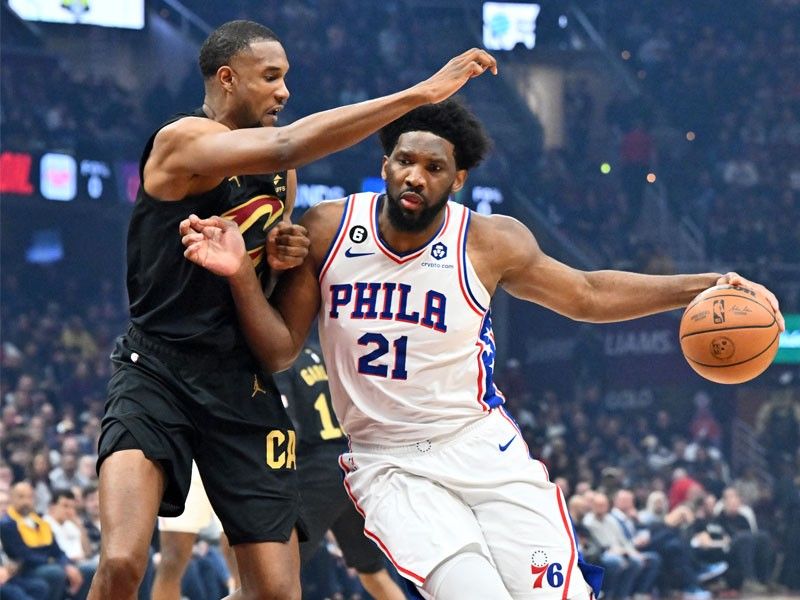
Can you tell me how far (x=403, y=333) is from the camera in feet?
12.6

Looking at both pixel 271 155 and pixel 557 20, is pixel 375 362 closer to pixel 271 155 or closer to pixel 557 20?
pixel 271 155

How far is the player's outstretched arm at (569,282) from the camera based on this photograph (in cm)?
398

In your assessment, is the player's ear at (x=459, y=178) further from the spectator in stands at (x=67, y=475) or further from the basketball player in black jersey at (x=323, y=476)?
the spectator in stands at (x=67, y=475)

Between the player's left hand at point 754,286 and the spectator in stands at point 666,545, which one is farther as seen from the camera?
the spectator in stands at point 666,545

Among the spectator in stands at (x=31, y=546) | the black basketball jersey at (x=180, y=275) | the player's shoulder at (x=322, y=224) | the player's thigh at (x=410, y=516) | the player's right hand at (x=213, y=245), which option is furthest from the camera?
the spectator in stands at (x=31, y=546)

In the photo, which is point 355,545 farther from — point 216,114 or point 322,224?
point 216,114

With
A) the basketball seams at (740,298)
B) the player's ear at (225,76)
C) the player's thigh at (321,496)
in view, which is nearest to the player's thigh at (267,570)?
the player's ear at (225,76)

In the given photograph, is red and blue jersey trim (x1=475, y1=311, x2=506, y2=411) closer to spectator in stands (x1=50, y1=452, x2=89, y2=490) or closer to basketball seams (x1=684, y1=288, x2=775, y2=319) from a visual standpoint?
basketball seams (x1=684, y1=288, x2=775, y2=319)

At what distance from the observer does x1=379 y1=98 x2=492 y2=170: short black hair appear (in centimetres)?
393

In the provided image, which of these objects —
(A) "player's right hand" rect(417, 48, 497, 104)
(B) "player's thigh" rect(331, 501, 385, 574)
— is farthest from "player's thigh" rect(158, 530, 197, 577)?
(A) "player's right hand" rect(417, 48, 497, 104)

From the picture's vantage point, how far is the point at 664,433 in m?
14.9

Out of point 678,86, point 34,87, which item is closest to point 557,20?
point 678,86

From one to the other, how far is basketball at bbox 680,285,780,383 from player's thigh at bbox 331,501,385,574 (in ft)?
7.21

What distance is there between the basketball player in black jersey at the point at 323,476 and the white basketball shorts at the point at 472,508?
5.91ft
